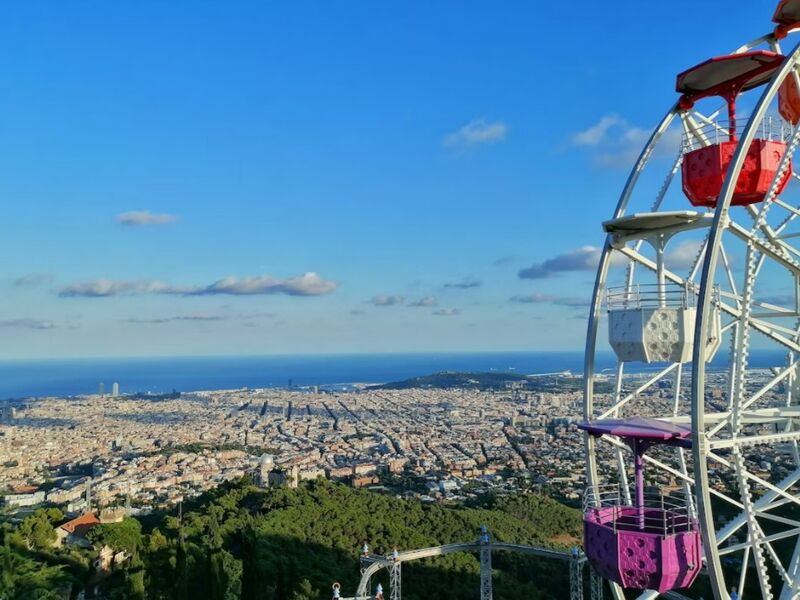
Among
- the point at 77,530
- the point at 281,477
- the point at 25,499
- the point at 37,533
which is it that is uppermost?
the point at 37,533

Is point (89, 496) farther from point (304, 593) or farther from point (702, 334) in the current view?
point (702, 334)

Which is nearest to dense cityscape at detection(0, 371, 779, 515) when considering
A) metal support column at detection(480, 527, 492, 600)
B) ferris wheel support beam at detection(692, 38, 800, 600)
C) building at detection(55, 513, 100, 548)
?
metal support column at detection(480, 527, 492, 600)

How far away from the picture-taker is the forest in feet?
45.7

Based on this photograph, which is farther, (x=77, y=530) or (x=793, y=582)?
(x=77, y=530)

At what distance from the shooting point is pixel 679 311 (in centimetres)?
596

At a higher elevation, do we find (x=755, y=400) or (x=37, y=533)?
(x=755, y=400)

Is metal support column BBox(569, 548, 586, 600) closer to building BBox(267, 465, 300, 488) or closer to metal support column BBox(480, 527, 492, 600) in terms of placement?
metal support column BBox(480, 527, 492, 600)

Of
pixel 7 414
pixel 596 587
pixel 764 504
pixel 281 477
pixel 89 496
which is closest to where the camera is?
pixel 764 504

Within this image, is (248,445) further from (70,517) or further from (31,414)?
(31,414)

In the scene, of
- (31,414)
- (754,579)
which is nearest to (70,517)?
(754,579)

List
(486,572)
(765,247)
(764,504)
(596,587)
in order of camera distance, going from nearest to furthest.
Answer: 1. (765,247)
2. (764,504)
3. (596,587)
4. (486,572)

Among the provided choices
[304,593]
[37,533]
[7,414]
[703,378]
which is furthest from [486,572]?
[7,414]

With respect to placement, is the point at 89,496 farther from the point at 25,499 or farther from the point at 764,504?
the point at 764,504

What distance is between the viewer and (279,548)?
60.0 ft
